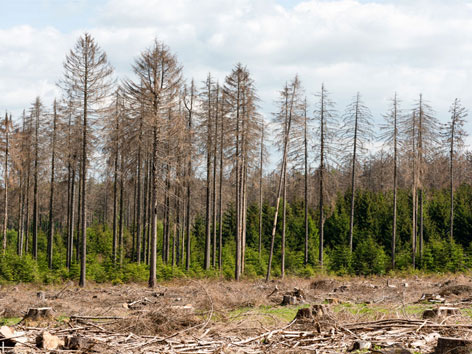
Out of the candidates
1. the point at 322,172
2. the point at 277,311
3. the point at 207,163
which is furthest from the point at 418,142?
the point at 277,311

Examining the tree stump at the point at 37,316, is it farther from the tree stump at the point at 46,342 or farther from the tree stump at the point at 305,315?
the tree stump at the point at 305,315

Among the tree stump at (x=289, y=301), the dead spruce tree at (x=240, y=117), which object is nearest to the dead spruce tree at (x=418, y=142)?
the dead spruce tree at (x=240, y=117)

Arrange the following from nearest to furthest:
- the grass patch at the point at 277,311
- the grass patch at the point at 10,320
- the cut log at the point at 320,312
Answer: the cut log at the point at 320,312 → the grass patch at the point at 277,311 → the grass patch at the point at 10,320

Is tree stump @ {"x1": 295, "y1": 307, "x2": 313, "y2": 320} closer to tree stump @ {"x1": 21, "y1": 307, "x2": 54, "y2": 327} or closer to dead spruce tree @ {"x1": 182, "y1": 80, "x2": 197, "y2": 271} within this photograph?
tree stump @ {"x1": 21, "y1": 307, "x2": 54, "y2": 327}

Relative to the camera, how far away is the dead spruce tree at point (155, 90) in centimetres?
2098

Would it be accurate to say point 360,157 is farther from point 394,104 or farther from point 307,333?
point 307,333

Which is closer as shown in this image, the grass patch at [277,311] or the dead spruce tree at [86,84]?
the grass patch at [277,311]

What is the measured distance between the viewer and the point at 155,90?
21172mm

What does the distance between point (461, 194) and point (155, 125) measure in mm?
29345

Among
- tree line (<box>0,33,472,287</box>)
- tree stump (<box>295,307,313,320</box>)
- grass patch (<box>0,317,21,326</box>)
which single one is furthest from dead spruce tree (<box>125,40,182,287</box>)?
tree stump (<box>295,307,313,320</box>)

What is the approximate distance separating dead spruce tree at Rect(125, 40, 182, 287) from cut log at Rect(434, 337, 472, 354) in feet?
56.0

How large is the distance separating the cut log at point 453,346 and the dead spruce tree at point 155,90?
56.0 ft

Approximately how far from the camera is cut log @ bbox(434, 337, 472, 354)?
5.09 m

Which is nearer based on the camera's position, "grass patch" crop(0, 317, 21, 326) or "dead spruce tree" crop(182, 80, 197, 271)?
"grass patch" crop(0, 317, 21, 326)
